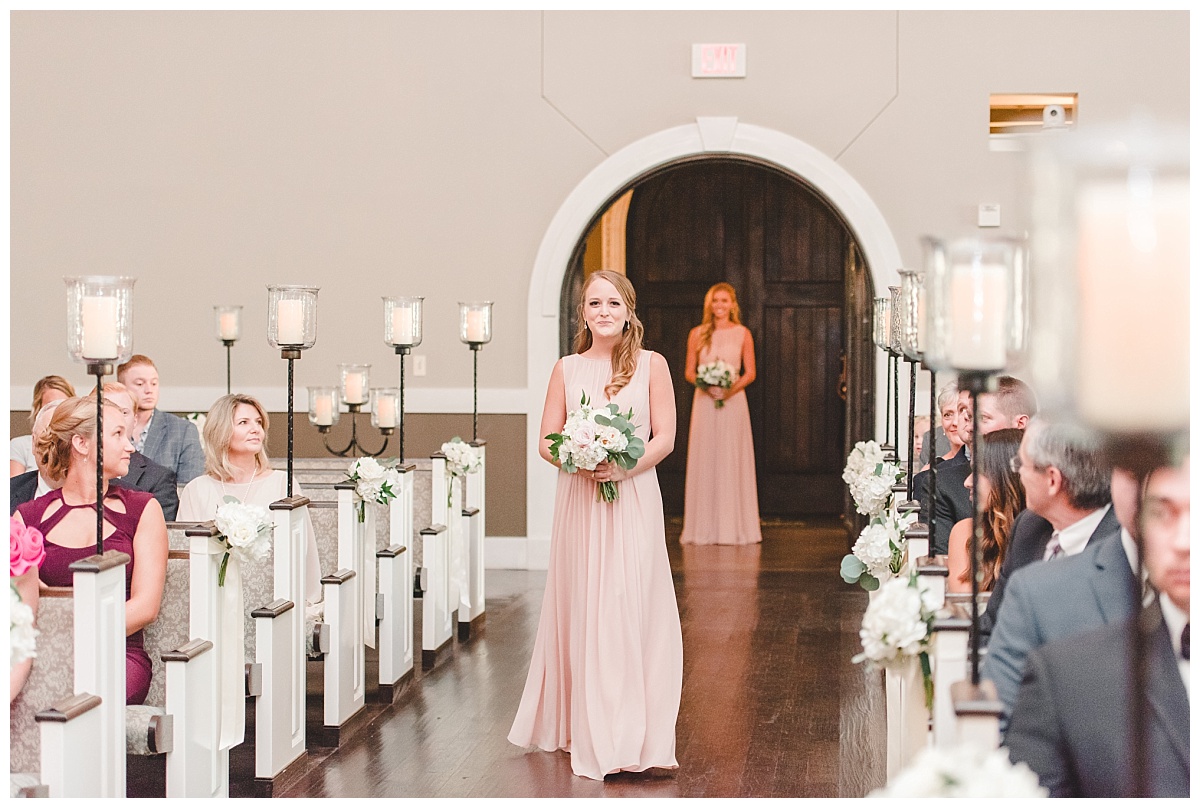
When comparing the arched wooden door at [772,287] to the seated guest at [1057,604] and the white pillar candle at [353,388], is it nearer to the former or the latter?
the white pillar candle at [353,388]

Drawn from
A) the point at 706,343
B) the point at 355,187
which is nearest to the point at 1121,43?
the point at 706,343

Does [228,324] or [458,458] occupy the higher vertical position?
[228,324]

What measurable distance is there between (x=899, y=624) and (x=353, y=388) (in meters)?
5.44

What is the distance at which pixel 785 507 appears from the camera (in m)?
11.5

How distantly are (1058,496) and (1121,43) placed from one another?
21.4ft

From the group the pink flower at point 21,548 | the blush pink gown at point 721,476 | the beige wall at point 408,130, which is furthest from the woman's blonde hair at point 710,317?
the pink flower at point 21,548

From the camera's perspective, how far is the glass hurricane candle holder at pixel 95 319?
3.36 m

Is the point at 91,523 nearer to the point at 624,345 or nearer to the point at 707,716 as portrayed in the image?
the point at 624,345

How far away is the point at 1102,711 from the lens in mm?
2031

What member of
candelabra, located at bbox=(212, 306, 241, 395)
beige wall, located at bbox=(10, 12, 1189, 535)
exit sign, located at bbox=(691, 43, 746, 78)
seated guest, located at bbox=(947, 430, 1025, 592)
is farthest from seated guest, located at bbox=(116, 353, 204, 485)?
exit sign, located at bbox=(691, 43, 746, 78)

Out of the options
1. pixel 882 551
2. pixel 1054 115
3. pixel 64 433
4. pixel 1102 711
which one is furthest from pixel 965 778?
pixel 1054 115

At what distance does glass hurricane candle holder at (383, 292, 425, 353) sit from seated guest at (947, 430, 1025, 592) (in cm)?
316

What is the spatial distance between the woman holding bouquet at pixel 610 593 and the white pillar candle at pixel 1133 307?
313 centimetres

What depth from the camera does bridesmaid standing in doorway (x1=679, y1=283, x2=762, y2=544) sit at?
982 centimetres
